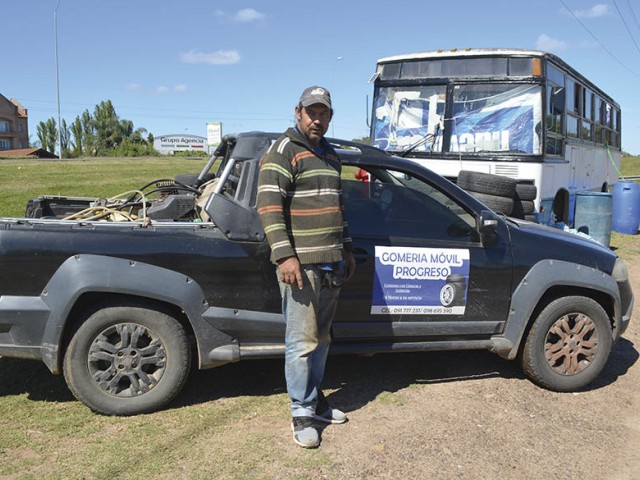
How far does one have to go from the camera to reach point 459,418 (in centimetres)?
409

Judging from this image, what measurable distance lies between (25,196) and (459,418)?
12791mm

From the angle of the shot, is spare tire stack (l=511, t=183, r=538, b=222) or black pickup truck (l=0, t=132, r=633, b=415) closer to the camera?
black pickup truck (l=0, t=132, r=633, b=415)

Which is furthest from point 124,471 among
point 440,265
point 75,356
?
point 440,265

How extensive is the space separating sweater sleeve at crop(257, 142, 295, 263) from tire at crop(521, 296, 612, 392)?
2247mm

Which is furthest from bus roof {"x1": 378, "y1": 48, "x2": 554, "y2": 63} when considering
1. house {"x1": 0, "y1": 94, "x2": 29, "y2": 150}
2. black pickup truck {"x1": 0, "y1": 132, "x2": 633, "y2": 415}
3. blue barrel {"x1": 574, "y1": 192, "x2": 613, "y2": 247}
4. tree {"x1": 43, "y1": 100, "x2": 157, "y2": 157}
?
house {"x1": 0, "y1": 94, "x2": 29, "y2": 150}

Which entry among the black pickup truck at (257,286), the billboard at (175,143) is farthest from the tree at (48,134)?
the black pickup truck at (257,286)

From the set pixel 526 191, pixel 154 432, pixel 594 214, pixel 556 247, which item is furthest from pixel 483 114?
pixel 154 432

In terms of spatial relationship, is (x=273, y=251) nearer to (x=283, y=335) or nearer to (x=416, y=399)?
(x=283, y=335)

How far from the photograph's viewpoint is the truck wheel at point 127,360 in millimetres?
3729

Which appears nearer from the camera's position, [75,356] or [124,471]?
[124,471]

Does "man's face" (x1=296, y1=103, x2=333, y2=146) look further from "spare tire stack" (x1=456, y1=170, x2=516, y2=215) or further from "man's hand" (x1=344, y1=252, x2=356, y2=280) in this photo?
"spare tire stack" (x1=456, y1=170, x2=516, y2=215)

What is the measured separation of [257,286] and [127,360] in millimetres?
927

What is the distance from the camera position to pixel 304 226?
338cm

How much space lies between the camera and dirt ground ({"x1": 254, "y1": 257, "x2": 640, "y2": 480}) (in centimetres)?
347
